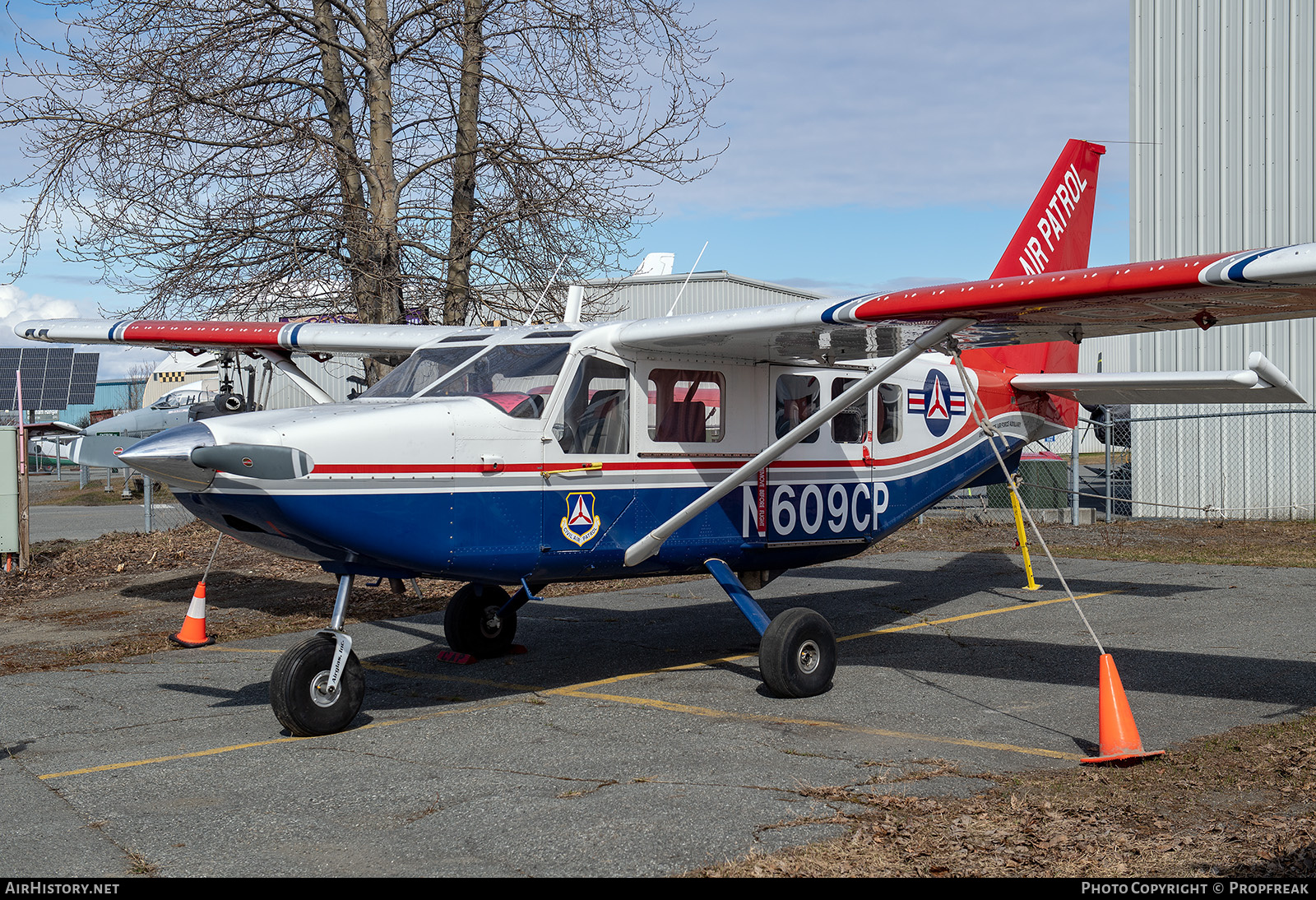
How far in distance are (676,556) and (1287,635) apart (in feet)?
17.3

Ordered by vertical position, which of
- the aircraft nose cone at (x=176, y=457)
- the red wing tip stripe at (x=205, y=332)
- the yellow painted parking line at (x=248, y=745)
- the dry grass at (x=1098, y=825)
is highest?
the red wing tip stripe at (x=205, y=332)

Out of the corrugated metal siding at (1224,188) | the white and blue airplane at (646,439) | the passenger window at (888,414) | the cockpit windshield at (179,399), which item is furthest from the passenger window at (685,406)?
the cockpit windshield at (179,399)

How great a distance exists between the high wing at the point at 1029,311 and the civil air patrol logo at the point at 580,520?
1117 millimetres

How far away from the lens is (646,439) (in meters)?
7.56

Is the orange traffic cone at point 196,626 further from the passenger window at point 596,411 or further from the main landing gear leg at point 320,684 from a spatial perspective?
the passenger window at point 596,411

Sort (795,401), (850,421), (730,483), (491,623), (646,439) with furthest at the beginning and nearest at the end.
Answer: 1. (850,421)
2. (491,623)
3. (795,401)
4. (646,439)
5. (730,483)

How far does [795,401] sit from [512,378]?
246 centimetres

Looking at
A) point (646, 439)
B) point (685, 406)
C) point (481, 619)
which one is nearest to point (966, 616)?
point (685, 406)

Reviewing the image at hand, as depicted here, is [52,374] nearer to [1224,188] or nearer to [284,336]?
[284,336]

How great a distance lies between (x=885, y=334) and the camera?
295 inches

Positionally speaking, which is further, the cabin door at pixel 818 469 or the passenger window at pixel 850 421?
the passenger window at pixel 850 421

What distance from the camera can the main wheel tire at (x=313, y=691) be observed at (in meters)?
6.20
